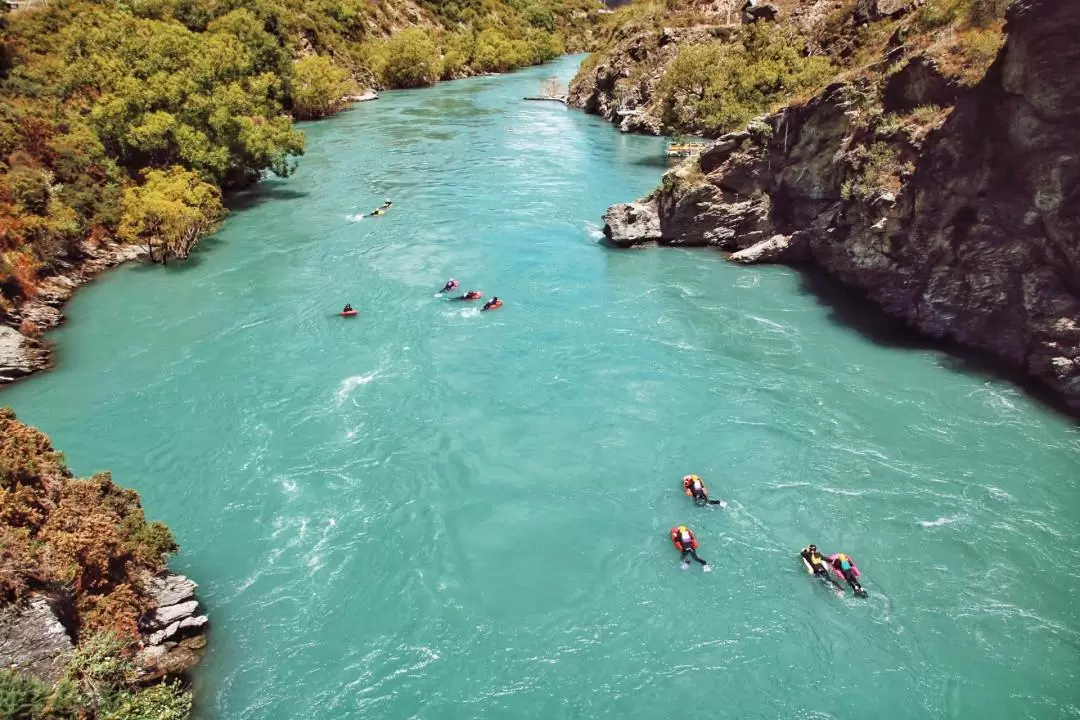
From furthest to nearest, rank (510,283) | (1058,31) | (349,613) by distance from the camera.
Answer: (510,283)
(1058,31)
(349,613)

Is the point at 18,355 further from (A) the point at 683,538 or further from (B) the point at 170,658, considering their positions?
(A) the point at 683,538

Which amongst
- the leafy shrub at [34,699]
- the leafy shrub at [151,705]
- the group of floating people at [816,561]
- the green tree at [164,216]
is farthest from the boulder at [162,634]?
the green tree at [164,216]

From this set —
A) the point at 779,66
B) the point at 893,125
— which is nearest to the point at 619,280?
the point at 893,125

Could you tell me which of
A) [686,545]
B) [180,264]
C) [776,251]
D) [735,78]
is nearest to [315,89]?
[180,264]

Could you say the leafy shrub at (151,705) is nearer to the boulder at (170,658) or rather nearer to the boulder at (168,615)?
the boulder at (170,658)

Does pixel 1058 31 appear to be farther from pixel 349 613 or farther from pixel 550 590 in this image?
pixel 349 613

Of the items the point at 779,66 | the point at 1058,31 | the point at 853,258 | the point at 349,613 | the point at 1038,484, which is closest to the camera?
the point at 349,613
